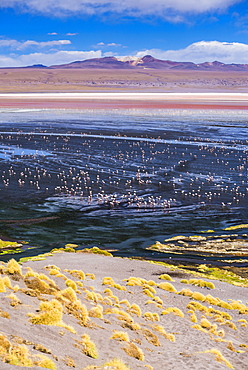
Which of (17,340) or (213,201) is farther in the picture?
(213,201)

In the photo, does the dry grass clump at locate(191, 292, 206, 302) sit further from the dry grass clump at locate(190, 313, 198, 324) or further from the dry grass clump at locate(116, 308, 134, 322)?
the dry grass clump at locate(116, 308, 134, 322)

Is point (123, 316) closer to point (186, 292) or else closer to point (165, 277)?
point (186, 292)

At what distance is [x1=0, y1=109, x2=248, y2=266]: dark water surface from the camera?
2997cm

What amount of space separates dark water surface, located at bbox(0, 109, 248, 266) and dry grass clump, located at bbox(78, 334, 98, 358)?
13840mm

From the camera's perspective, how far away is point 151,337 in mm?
15133

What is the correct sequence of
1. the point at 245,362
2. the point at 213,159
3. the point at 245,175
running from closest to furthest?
the point at 245,362, the point at 245,175, the point at 213,159

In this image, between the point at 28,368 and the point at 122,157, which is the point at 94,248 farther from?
the point at 122,157

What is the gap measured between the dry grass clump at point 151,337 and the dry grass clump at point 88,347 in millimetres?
2701

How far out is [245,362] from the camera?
14344mm

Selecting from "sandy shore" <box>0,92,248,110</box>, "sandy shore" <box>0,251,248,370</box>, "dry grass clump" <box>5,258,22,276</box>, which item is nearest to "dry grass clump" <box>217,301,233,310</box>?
"sandy shore" <box>0,251,248,370</box>

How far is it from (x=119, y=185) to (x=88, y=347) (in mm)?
28311

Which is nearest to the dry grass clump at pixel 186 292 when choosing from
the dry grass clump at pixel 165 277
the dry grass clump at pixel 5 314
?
the dry grass clump at pixel 165 277

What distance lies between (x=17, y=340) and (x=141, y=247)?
1702 cm

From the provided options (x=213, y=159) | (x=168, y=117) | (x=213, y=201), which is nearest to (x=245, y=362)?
(x=213, y=201)
